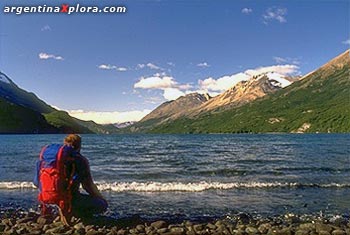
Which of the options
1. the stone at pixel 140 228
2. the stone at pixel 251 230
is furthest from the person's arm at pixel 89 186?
the stone at pixel 251 230

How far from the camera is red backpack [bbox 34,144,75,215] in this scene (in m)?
9.57

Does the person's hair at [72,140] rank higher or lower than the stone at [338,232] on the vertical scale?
higher

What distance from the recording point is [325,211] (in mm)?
15508

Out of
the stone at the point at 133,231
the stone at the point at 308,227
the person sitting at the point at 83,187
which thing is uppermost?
the person sitting at the point at 83,187

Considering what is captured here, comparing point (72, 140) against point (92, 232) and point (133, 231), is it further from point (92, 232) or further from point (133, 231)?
point (133, 231)

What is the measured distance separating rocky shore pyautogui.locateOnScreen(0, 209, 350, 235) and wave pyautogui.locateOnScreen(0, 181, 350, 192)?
21.5 ft

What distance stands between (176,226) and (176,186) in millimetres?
8848

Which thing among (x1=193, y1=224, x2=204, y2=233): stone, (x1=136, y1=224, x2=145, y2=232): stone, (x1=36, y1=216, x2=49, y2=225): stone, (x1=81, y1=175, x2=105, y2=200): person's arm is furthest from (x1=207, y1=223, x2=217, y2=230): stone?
(x1=36, y1=216, x2=49, y2=225): stone

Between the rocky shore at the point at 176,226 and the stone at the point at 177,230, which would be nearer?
the rocky shore at the point at 176,226

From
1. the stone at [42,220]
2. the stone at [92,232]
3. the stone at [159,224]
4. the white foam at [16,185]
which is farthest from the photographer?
the white foam at [16,185]

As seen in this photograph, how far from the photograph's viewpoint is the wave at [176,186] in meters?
20.7

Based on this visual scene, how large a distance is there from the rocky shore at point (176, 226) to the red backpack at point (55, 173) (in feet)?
6.18

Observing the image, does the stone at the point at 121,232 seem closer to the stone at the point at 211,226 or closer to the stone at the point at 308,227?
the stone at the point at 211,226

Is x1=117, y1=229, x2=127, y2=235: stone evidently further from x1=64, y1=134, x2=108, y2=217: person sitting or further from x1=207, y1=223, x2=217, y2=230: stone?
x1=207, y1=223, x2=217, y2=230: stone
